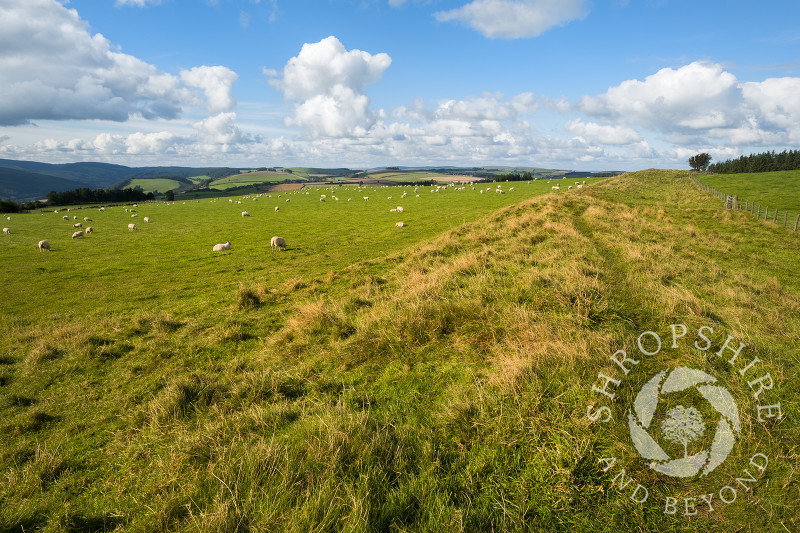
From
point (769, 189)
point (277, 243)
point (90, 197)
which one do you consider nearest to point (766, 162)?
point (769, 189)

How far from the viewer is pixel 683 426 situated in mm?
4109

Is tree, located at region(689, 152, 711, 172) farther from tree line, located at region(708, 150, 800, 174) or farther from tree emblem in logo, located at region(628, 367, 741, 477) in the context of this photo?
tree emblem in logo, located at region(628, 367, 741, 477)

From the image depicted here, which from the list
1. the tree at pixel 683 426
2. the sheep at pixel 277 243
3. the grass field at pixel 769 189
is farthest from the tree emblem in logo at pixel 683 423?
the grass field at pixel 769 189

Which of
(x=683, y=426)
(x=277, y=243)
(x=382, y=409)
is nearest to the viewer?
(x=683, y=426)

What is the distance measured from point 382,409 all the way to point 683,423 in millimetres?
3990

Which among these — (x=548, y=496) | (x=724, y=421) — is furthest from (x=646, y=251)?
(x=548, y=496)

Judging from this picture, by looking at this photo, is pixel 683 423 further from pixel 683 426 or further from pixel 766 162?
pixel 766 162

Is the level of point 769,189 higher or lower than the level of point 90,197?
lower

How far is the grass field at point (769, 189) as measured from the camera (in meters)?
39.0

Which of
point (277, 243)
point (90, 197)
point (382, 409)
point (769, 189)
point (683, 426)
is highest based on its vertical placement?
A: point (90, 197)

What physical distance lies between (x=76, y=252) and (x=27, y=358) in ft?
78.8
